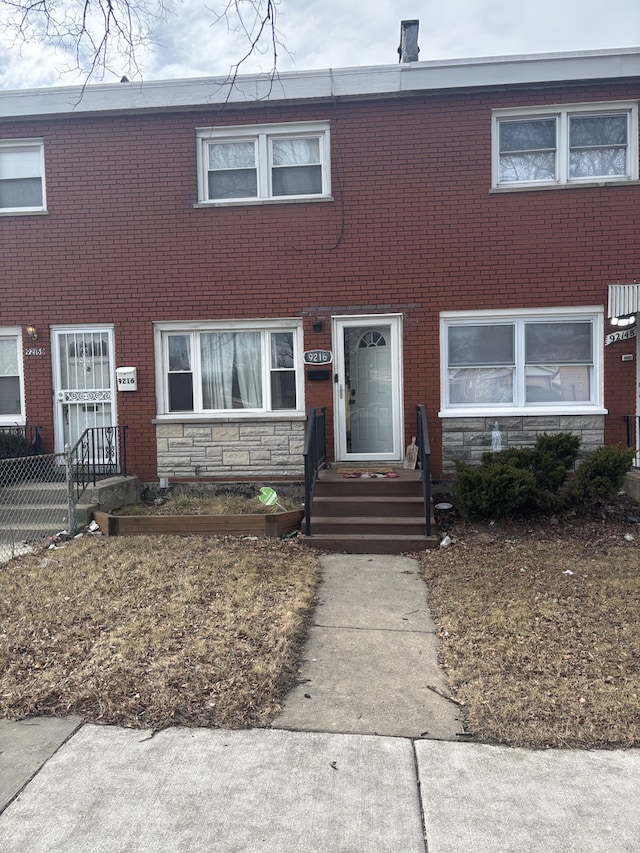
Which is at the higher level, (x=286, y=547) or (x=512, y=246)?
(x=512, y=246)

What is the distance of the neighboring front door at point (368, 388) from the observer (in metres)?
8.78

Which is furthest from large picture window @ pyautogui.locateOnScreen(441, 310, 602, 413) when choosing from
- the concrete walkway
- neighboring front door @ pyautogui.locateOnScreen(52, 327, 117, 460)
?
the concrete walkway

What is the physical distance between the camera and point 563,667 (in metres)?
3.82

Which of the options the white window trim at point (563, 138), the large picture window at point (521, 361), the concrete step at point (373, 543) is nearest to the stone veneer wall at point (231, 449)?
the concrete step at point (373, 543)

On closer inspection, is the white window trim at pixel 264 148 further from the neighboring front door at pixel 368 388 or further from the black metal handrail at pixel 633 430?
the black metal handrail at pixel 633 430

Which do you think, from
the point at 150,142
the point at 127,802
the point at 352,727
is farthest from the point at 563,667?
the point at 150,142

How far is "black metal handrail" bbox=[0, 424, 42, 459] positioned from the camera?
848 centimetres

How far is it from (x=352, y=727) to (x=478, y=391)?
6221 mm

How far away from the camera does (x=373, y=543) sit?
22.4 ft

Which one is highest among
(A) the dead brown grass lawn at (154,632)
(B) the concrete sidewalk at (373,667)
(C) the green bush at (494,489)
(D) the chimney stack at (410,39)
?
(D) the chimney stack at (410,39)

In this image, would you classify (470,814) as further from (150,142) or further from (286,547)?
(150,142)

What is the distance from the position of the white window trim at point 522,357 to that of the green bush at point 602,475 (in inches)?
58.1

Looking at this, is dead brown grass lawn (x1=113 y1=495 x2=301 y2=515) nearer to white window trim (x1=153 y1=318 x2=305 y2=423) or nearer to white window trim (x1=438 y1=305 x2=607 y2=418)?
white window trim (x1=153 y1=318 x2=305 y2=423)

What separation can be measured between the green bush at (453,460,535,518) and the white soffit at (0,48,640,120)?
5.34m
